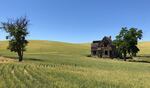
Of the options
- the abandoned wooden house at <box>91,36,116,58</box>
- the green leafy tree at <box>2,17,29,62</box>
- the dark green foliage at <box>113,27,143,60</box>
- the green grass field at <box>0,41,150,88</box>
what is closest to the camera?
the green grass field at <box>0,41,150,88</box>

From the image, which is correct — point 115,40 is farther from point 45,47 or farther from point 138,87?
point 138,87

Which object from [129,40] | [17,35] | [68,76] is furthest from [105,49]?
[68,76]

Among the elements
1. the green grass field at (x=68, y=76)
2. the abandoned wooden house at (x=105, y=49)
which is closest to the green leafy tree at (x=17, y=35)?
the green grass field at (x=68, y=76)

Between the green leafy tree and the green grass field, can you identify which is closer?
the green grass field

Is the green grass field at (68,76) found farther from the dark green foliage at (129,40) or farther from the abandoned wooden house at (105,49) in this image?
the abandoned wooden house at (105,49)

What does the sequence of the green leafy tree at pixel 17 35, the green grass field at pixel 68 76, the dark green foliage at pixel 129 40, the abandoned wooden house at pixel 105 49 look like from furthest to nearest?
1. the abandoned wooden house at pixel 105 49
2. the dark green foliage at pixel 129 40
3. the green leafy tree at pixel 17 35
4. the green grass field at pixel 68 76

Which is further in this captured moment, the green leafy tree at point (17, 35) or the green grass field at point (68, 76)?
the green leafy tree at point (17, 35)

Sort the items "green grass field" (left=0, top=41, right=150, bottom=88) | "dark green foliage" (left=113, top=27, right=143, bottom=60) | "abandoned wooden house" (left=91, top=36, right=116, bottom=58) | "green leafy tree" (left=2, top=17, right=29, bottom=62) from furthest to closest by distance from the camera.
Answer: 1. "abandoned wooden house" (left=91, top=36, right=116, bottom=58)
2. "dark green foliage" (left=113, top=27, right=143, bottom=60)
3. "green leafy tree" (left=2, top=17, right=29, bottom=62)
4. "green grass field" (left=0, top=41, right=150, bottom=88)

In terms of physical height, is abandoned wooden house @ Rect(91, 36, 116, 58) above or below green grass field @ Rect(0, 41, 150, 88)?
above

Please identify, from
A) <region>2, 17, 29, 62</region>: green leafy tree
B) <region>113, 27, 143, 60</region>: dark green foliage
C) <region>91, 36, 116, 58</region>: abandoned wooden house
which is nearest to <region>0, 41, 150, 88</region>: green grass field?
<region>2, 17, 29, 62</region>: green leafy tree

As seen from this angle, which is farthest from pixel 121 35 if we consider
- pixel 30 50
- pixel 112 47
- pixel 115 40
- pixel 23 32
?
pixel 30 50

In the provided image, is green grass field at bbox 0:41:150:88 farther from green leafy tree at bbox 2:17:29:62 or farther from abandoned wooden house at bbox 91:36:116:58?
abandoned wooden house at bbox 91:36:116:58

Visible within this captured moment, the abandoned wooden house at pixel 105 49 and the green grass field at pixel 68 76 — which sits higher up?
the abandoned wooden house at pixel 105 49

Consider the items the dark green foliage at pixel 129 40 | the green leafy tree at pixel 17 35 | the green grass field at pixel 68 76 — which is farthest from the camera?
the dark green foliage at pixel 129 40
